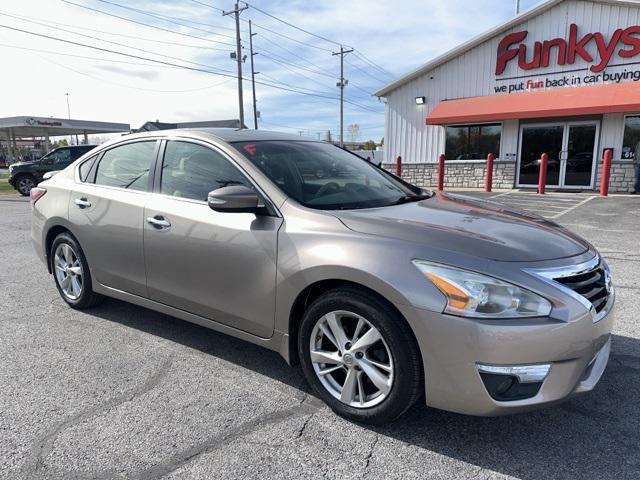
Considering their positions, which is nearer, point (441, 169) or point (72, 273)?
point (72, 273)

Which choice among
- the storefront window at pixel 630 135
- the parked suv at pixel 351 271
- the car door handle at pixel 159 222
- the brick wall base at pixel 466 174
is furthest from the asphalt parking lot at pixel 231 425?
the brick wall base at pixel 466 174

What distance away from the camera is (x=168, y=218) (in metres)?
3.43

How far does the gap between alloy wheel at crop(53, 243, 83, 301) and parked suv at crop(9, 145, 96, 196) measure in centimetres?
1402

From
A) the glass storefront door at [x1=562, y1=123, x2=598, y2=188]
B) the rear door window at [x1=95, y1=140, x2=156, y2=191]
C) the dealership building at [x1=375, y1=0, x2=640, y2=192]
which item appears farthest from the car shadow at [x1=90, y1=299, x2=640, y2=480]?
the glass storefront door at [x1=562, y1=123, x2=598, y2=188]

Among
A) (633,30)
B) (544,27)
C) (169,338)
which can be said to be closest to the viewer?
(169,338)

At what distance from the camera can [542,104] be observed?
51.5ft

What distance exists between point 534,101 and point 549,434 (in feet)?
51.4

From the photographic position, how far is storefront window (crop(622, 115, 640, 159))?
49.5 ft

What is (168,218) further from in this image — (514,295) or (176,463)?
(514,295)

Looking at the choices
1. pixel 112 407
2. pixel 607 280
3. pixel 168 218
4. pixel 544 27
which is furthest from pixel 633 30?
pixel 112 407

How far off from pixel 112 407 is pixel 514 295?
2323 millimetres

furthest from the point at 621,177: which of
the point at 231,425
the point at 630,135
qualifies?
the point at 231,425

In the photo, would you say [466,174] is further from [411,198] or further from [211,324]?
[211,324]

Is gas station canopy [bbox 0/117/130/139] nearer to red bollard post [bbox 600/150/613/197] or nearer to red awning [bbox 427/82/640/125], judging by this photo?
red awning [bbox 427/82/640/125]
